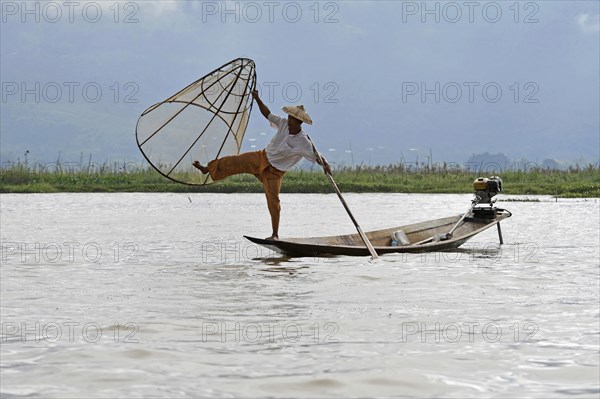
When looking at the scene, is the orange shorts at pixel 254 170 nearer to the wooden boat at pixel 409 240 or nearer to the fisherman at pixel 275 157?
the fisherman at pixel 275 157

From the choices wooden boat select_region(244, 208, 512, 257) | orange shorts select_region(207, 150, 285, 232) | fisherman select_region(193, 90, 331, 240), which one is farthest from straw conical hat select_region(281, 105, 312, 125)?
wooden boat select_region(244, 208, 512, 257)

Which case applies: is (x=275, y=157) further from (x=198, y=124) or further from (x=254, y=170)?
(x=198, y=124)

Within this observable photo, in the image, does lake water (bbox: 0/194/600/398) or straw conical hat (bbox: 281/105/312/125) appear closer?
lake water (bbox: 0/194/600/398)

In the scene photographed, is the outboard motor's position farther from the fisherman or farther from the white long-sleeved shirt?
the white long-sleeved shirt

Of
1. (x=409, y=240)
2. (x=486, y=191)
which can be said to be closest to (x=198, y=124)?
(x=409, y=240)

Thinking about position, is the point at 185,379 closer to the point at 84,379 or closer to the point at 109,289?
the point at 84,379

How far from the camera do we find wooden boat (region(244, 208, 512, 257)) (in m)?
8.75

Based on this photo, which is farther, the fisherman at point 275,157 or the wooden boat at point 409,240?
the fisherman at point 275,157

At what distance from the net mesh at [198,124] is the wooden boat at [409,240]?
1.43 m

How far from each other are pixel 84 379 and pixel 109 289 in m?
3.15

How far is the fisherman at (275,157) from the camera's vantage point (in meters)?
9.05

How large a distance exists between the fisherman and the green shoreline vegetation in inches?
626

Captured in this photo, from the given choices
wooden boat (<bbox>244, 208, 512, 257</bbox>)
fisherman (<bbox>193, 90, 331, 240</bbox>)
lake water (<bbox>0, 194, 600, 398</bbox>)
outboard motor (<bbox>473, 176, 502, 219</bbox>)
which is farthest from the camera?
outboard motor (<bbox>473, 176, 502, 219</bbox>)

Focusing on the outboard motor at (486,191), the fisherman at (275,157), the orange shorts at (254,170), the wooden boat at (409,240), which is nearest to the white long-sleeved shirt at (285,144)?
the fisherman at (275,157)
